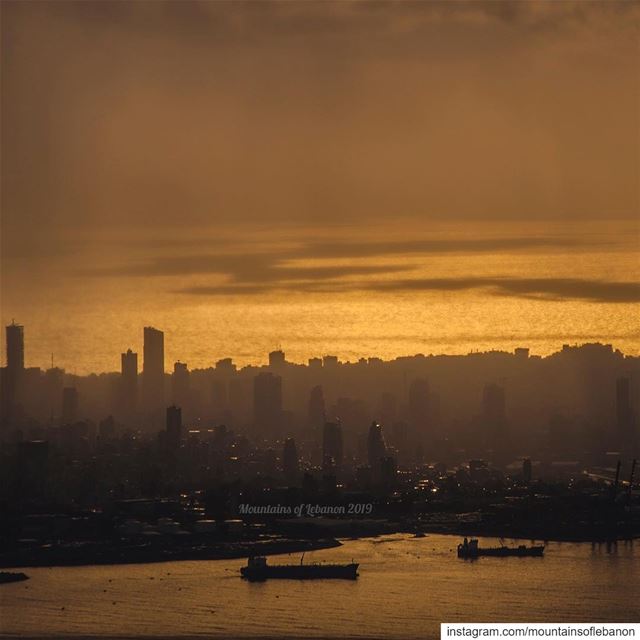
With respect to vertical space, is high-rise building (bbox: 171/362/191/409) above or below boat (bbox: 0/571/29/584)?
above

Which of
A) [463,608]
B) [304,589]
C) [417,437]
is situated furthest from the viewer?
[417,437]

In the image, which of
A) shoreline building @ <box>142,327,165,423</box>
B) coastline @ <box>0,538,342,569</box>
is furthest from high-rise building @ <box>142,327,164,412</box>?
coastline @ <box>0,538,342,569</box>

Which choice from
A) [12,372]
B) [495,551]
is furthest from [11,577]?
[12,372]

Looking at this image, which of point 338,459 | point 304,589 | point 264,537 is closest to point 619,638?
point 304,589

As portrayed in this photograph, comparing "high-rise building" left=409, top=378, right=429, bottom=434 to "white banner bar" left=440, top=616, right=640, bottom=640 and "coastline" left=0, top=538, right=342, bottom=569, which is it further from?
"white banner bar" left=440, top=616, right=640, bottom=640

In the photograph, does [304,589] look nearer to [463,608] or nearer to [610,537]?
[463,608]
